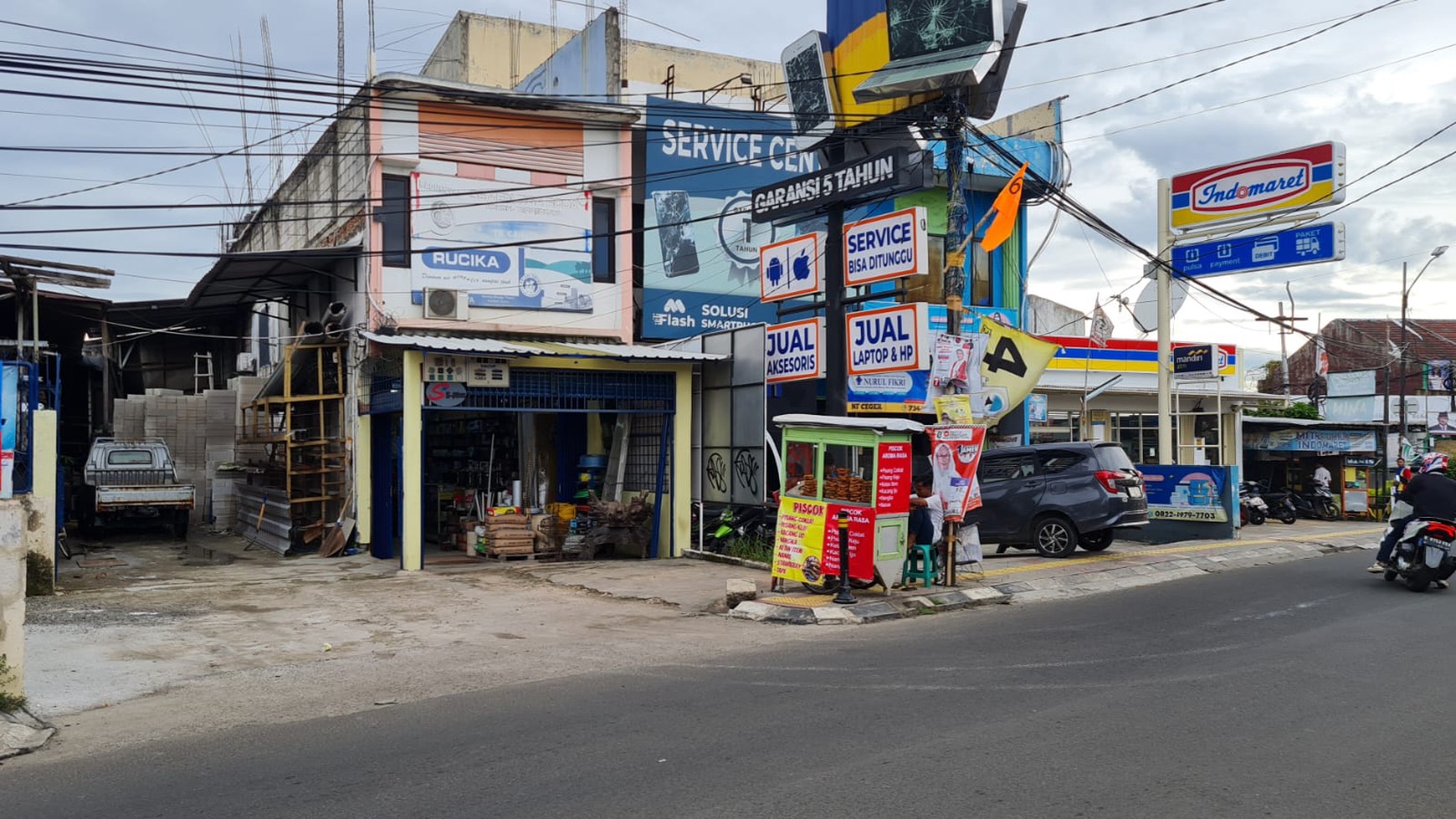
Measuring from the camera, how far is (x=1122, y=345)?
3048 centimetres

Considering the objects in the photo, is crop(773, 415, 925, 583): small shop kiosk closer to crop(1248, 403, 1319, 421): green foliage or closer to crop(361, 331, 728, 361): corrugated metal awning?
crop(361, 331, 728, 361): corrugated metal awning

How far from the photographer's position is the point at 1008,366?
14789mm

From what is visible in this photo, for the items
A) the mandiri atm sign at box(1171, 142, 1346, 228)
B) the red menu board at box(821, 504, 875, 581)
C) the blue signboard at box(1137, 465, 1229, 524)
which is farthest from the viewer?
the blue signboard at box(1137, 465, 1229, 524)

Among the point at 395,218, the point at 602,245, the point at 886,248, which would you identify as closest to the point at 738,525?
the point at 886,248

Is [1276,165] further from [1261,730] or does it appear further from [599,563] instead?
[1261,730]

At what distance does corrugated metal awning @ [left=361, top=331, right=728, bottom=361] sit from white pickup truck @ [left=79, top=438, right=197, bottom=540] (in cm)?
684

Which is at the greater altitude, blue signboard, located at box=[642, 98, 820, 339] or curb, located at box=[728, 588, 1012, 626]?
blue signboard, located at box=[642, 98, 820, 339]

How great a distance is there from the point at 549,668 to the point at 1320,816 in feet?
19.5

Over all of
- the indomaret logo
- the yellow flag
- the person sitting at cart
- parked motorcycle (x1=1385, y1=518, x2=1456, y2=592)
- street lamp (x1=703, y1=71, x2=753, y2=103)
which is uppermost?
street lamp (x1=703, y1=71, x2=753, y2=103)

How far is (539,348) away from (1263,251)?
13.7m

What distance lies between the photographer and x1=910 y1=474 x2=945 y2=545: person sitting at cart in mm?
12969

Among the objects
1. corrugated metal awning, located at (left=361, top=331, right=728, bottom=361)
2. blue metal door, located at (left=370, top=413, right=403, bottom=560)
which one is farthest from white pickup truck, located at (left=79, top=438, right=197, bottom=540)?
corrugated metal awning, located at (left=361, top=331, right=728, bottom=361)

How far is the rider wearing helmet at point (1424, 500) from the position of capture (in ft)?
41.1

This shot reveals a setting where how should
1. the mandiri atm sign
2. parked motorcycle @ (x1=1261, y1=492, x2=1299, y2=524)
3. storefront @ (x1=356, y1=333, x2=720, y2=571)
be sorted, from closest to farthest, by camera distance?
storefront @ (x1=356, y1=333, x2=720, y2=571) < the mandiri atm sign < parked motorcycle @ (x1=1261, y1=492, x2=1299, y2=524)
